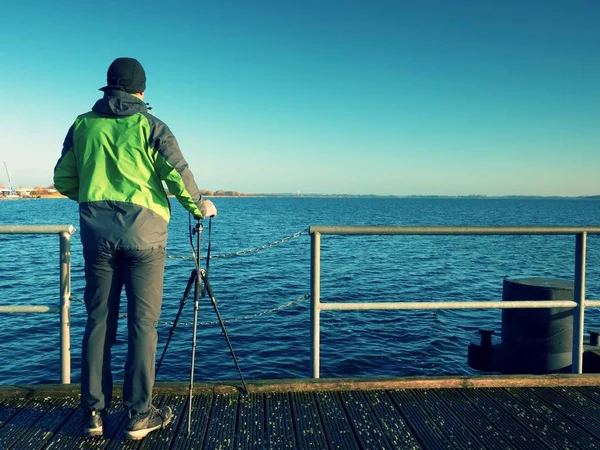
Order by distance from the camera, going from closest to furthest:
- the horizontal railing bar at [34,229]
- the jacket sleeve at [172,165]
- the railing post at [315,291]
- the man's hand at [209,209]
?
the jacket sleeve at [172,165] → the man's hand at [209,209] → the horizontal railing bar at [34,229] → the railing post at [315,291]

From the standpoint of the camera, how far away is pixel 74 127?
114 inches

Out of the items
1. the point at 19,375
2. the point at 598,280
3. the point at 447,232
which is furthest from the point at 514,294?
the point at 598,280

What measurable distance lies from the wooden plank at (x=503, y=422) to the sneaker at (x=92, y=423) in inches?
102

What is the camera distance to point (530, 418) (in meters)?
3.26

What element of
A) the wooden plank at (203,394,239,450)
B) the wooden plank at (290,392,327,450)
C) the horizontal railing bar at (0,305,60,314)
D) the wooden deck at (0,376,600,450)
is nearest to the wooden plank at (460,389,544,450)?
the wooden deck at (0,376,600,450)

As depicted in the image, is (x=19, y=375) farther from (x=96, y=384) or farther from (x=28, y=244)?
(x=28, y=244)

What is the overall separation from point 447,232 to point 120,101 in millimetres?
2548

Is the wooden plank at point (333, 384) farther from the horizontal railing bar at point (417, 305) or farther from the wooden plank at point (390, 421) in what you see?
the horizontal railing bar at point (417, 305)

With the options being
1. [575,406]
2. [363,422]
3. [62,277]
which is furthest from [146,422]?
[575,406]

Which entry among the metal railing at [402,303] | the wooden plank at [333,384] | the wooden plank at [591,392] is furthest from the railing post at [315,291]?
the wooden plank at [591,392]

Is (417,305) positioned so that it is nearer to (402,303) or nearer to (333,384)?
(402,303)

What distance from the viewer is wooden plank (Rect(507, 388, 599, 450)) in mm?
2924

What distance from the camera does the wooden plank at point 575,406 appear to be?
10.4ft

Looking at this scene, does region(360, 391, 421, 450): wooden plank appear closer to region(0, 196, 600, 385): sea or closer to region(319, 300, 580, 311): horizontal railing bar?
region(319, 300, 580, 311): horizontal railing bar
